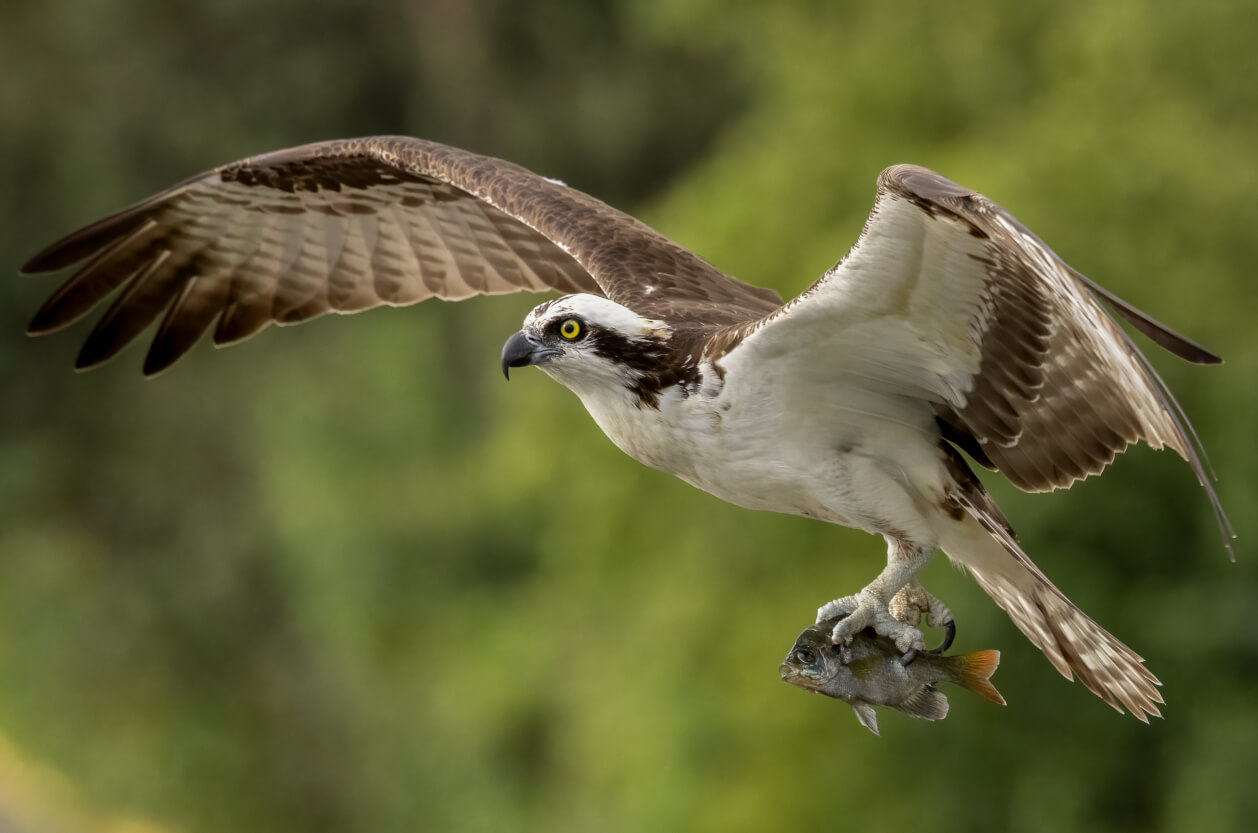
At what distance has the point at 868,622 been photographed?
5656 millimetres

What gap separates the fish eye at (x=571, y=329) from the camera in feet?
18.5

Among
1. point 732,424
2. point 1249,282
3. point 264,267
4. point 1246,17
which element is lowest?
point 732,424

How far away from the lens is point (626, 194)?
2331cm

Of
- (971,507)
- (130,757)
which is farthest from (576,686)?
(971,507)

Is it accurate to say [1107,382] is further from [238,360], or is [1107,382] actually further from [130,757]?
[238,360]

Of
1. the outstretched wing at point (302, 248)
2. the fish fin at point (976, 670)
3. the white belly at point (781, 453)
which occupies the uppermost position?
the outstretched wing at point (302, 248)

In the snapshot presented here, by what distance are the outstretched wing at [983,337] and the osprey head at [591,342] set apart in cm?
39

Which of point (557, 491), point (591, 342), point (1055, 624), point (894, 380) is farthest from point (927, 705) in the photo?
point (557, 491)

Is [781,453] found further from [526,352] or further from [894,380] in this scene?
[526,352]

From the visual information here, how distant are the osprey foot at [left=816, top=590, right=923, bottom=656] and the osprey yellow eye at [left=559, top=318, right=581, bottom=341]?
1.12 meters

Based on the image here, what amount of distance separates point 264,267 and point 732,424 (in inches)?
116

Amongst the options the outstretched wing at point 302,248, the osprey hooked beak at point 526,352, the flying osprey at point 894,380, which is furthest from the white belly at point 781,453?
the outstretched wing at point 302,248

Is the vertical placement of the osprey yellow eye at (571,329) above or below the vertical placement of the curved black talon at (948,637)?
above

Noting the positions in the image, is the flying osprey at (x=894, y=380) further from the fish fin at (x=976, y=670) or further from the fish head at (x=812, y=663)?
the fish fin at (x=976, y=670)
